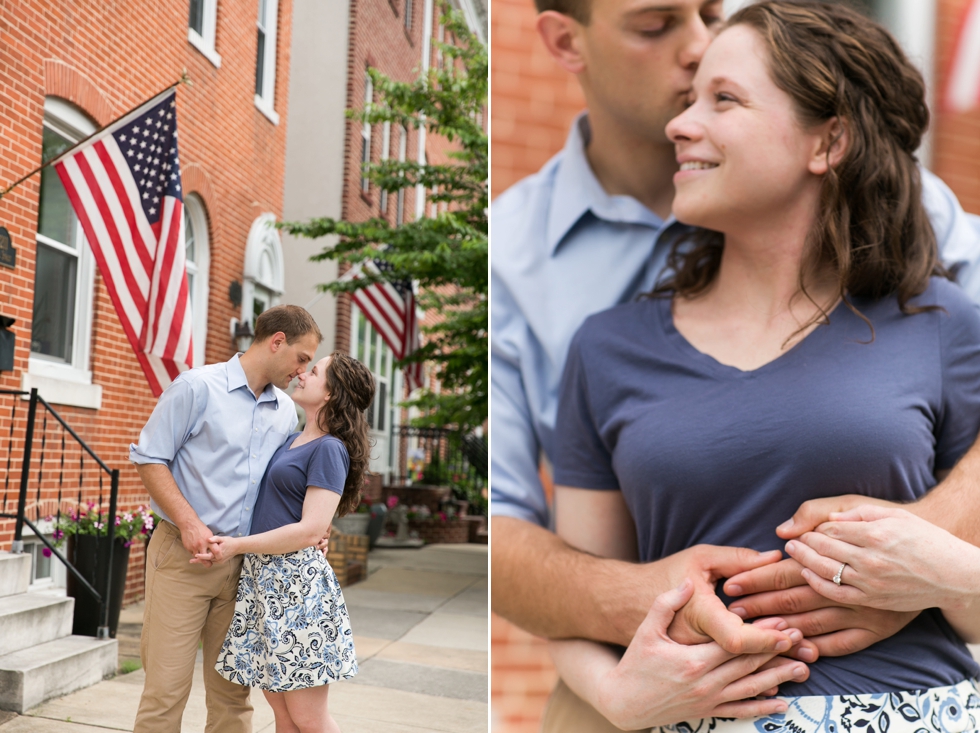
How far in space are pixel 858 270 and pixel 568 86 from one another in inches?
29.1

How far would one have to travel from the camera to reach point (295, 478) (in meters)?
2.43

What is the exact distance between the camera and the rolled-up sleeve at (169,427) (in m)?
2.37

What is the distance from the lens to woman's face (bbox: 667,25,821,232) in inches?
65.9

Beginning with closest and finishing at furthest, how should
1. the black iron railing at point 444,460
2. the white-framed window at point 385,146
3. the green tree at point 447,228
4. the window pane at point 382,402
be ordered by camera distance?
the green tree at point 447,228 < the white-framed window at point 385,146 < the window pane at point 382,402 < the black iron railing at point 444,460

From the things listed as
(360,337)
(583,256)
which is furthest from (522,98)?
(360,337)

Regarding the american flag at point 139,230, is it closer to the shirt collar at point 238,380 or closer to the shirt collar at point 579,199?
the shirt collar at point 238,380

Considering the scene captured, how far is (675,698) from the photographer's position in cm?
165

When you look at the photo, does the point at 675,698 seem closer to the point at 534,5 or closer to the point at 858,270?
the point at 858,270

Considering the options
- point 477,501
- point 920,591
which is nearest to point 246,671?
point 920,591

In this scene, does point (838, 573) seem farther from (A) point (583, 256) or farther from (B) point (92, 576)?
(B) point (92, 576)

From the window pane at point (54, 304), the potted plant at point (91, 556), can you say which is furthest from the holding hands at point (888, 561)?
the window pane at point (54, 304)

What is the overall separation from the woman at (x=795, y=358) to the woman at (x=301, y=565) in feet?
2.70

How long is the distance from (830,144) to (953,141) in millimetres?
416

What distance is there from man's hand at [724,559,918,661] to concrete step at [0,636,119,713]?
290 cm
